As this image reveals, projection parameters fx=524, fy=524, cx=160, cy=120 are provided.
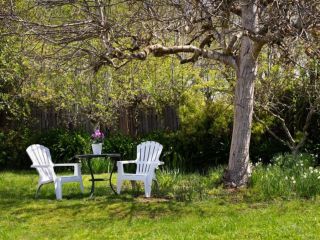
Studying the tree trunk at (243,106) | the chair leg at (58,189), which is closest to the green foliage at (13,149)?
the chair leg at (58,189)

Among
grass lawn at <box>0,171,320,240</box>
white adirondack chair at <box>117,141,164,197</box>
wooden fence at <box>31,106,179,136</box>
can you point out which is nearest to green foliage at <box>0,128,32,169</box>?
wooden fence at <box>31,106,179,136</box>

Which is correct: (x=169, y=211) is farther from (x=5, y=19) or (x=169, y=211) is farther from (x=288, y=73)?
(x=288, y=73)

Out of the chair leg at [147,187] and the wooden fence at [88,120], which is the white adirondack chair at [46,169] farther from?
the wooden fence at [88,120]

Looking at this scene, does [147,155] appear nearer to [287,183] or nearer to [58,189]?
[58,189]

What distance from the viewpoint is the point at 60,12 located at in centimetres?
1116

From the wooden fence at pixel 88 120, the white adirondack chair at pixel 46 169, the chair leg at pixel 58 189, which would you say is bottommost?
the chair leg at pixel 58 189

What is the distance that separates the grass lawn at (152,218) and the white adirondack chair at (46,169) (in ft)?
0.76

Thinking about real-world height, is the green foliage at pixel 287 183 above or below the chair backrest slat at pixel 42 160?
below

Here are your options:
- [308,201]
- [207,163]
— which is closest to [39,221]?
[308,201]

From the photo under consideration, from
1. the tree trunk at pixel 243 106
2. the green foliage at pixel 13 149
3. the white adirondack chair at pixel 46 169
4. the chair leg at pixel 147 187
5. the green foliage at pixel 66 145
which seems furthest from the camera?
the green foliage at pixel 13 149

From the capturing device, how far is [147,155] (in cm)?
849

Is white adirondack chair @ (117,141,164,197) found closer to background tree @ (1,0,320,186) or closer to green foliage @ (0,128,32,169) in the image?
background tree @ (1,0,320,186)

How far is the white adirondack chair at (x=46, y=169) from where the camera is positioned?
25.1 feet

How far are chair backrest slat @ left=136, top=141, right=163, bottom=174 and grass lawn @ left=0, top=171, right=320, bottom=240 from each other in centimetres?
64
